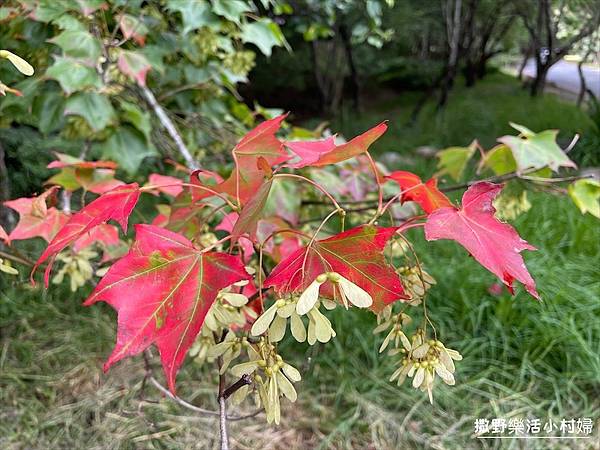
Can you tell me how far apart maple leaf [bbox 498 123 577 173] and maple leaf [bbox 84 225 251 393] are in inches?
23.2

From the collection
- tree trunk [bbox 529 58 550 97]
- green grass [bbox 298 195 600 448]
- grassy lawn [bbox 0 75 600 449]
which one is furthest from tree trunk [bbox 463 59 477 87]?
green grass [bbox 298 195 600 448]

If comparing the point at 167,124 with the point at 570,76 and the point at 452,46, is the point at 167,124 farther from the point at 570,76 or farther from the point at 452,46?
the point at 452,46

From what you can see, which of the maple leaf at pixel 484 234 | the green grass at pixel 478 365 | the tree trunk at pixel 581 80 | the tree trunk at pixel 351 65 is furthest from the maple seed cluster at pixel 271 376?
the tree trunk at pixel 351 65

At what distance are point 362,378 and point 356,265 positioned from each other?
3.24ft

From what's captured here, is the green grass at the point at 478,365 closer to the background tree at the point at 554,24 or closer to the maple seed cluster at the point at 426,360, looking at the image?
the maple seed cluster at the point at 426,360

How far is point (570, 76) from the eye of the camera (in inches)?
94.7

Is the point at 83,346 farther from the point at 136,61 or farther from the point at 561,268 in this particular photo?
the point at 561,268

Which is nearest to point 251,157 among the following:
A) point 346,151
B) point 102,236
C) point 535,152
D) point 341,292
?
point 346,151

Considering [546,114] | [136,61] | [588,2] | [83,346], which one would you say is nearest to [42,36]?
[136,61]

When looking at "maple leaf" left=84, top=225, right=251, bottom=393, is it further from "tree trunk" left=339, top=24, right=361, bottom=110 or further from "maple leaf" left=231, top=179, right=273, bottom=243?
"tree trunk" left=339, top=24, right=361, bottom=110

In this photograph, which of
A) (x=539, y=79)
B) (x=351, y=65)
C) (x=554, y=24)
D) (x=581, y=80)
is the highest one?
(x=554, y=24)

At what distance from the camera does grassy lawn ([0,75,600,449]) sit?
46.9 inches

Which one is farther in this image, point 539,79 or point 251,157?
point 539,79

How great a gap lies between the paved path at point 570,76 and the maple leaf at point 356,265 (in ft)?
6.86
